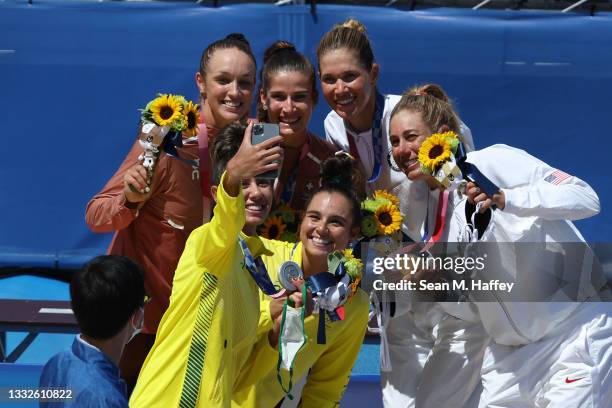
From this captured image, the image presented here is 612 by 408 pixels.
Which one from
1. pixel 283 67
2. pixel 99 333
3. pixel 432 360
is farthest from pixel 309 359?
pixel 283 67

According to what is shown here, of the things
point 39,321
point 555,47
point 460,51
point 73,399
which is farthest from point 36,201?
point 73,399

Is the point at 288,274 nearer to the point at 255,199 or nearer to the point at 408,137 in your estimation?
the point at 255,199

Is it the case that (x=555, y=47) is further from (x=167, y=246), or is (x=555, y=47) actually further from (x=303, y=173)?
(x=167, y=246)

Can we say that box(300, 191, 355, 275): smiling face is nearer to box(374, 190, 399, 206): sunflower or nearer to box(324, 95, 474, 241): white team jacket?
box(374, 190, 399, 206): sunflower

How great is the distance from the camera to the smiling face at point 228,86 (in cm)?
411

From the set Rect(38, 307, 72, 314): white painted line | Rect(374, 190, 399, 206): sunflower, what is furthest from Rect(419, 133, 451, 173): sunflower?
Rect(38, 307, 72, 314): white painted line

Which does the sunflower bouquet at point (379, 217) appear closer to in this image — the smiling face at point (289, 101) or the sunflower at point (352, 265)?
the sunflower at point (352, 265)

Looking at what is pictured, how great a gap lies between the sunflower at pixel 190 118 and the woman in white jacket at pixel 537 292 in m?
0.85

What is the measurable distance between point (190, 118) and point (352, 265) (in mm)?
844

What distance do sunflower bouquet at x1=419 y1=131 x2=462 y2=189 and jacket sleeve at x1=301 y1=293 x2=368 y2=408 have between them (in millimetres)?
551

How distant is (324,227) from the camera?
379cm

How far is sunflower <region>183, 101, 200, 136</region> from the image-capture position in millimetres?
3863

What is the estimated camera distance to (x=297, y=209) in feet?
13.8

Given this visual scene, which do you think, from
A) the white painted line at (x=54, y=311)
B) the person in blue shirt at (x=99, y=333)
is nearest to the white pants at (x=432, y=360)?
the person in blue shirt at (x=99, y=333)
